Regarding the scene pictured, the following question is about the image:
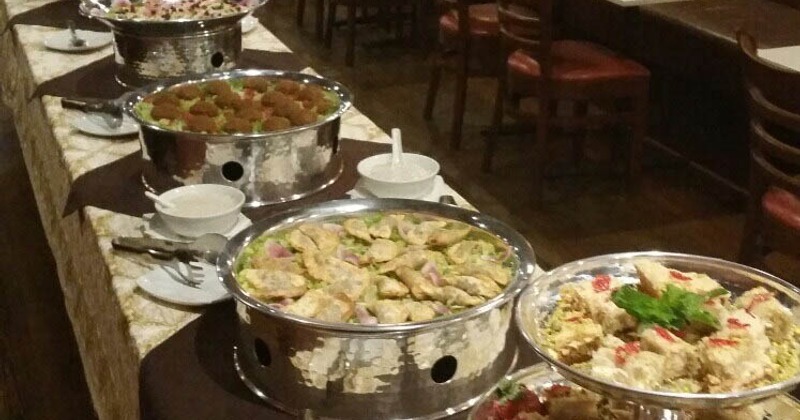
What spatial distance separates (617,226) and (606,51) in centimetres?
56

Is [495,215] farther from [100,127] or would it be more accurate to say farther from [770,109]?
[100,127]

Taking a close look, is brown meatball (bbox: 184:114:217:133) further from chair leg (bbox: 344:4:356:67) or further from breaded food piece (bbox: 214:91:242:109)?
chair leg (bbox: 344:4:356:67)

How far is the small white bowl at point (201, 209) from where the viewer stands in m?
1.26

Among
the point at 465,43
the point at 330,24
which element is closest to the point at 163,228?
the point at 465,43

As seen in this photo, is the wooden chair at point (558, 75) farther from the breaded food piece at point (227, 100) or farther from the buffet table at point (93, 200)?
the breaded food piece at point (227, 100)

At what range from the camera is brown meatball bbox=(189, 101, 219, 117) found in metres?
1.46

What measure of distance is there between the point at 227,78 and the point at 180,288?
626 mm

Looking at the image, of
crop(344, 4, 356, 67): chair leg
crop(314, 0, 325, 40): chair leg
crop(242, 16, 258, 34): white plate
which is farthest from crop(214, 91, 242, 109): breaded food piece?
crop(314, 0, 325, 40): chair leg

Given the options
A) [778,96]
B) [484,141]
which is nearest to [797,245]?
[778,96]

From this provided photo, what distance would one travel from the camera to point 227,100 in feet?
4.97

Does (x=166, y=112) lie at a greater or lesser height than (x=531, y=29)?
greater

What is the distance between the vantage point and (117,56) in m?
1.93

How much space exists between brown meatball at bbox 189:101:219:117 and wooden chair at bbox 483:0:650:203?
4.56ft

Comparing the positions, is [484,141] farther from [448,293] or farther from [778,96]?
[448,293]
